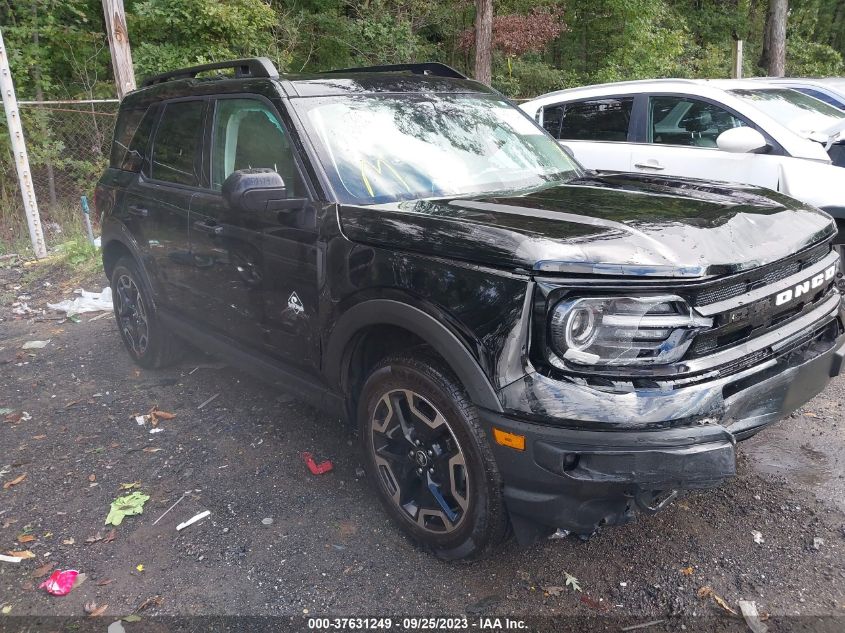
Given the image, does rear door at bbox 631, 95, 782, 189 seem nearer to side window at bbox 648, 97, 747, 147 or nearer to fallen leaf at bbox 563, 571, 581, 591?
side window at bbox 648, 97, 747, 147

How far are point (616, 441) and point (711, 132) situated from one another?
4715mm

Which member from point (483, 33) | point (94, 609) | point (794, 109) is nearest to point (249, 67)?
point (94, 609)

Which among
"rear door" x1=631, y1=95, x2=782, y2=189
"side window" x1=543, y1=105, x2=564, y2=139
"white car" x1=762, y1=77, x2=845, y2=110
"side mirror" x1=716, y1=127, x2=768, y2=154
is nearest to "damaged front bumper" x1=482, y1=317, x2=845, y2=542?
"side mirror" x1=716, y1=127, x2=768, y2=154

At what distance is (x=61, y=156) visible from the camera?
10.9 m

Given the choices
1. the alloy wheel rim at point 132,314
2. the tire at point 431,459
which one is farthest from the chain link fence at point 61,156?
the tire at point 431,459

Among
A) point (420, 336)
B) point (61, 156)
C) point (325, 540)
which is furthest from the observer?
point (61, 156)

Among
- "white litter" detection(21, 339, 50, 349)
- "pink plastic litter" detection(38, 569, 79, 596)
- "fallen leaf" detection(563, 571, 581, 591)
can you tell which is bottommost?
"fallen leaf" detection(563, 571, 581, 591)

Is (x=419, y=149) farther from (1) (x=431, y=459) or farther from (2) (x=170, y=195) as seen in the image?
(2) (x=170, y=195)

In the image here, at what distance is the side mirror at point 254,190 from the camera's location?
297cm

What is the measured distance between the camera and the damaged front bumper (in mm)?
2156

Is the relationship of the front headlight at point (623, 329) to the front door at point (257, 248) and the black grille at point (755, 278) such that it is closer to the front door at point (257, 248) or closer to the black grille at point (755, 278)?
the black grille at point (755, 278)

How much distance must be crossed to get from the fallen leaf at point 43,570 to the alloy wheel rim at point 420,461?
1468mm

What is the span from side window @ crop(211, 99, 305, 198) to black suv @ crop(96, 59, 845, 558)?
0.01m

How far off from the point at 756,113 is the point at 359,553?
488cm
